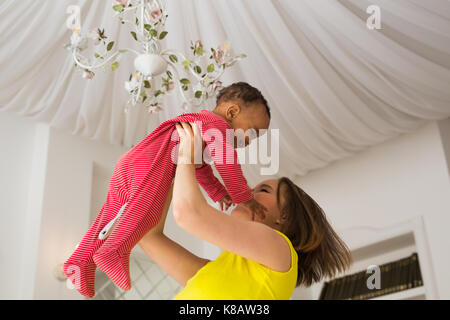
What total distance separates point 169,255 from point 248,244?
325mm

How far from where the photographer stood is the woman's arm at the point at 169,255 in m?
1.16

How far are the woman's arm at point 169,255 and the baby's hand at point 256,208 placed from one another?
19 centimetres

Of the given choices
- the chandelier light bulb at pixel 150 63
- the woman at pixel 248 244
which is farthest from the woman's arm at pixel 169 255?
the chandelier light bulb at pixel 150 63

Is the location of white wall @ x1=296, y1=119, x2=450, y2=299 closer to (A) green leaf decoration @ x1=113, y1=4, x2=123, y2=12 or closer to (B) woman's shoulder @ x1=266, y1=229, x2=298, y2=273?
(A) green leaf decoration @ x1=113, y1=4, x2=123, y2=12

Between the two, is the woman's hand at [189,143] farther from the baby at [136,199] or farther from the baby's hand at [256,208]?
the baby's hand at [256,208]

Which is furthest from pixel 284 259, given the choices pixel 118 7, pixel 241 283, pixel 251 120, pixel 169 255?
pixel 118 7

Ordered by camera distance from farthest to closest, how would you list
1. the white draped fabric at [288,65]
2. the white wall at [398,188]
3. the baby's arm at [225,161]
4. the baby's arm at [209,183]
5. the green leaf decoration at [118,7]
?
the white wall at [398,188], the white draped fabric at [288,65], the green leaf decoration at [118,7], the baby's arm at [209,183], the baby's arm at [225,161]

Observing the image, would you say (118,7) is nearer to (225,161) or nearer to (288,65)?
(225,161)

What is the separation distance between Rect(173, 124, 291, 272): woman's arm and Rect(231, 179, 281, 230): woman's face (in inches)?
8.9

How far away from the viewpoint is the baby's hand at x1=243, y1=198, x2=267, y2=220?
46.3 inches

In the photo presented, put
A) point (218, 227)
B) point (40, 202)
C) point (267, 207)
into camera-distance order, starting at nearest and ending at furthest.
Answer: point (218, 227) < point (267, 207) < point (40, 202)

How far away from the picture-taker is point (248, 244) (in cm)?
90

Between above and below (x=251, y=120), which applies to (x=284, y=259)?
below
